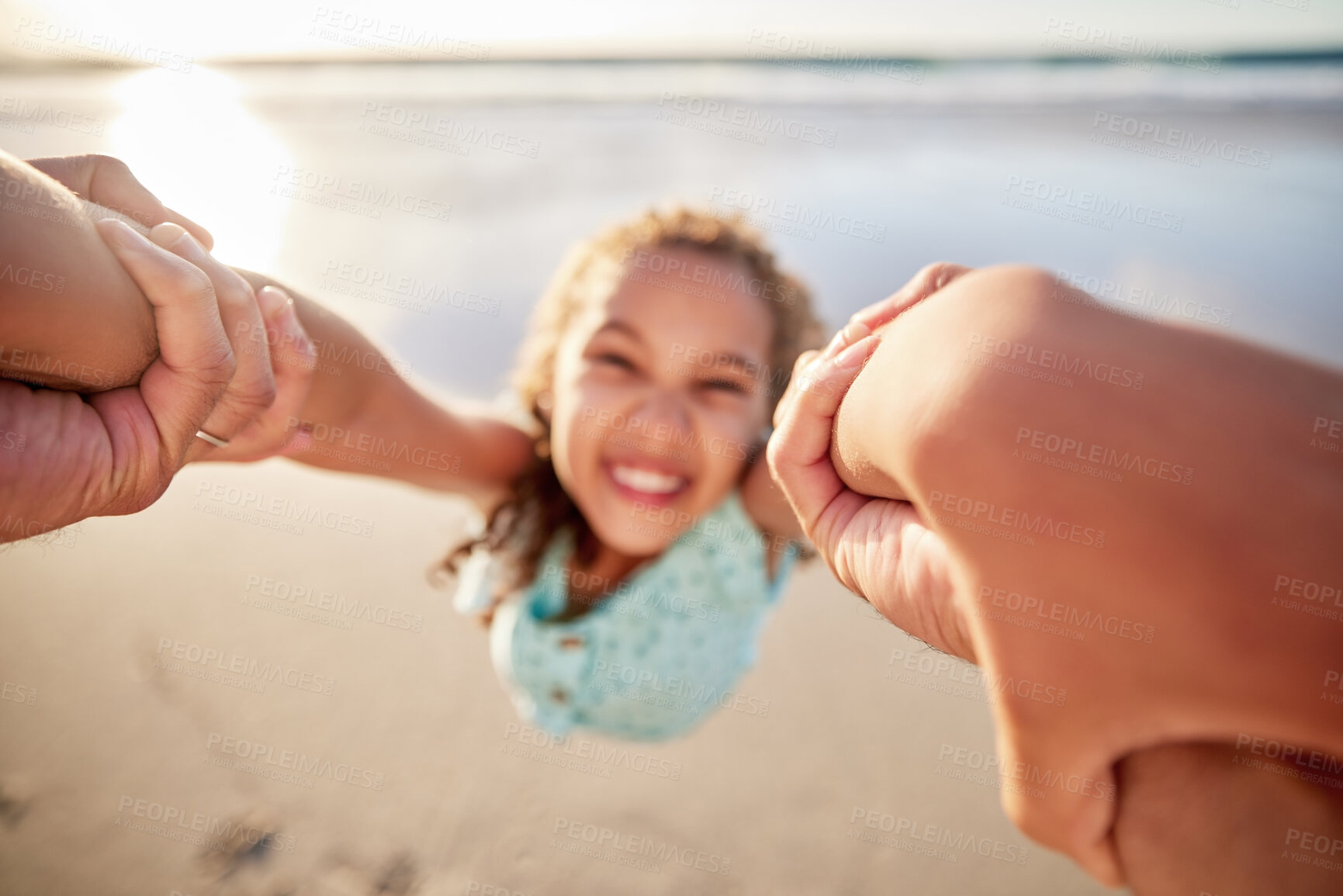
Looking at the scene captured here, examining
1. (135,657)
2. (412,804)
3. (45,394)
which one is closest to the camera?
(45,394)

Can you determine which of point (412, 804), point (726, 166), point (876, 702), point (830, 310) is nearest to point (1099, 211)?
point (830, 310)

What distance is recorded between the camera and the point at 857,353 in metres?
0.71

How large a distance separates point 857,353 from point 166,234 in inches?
33.5

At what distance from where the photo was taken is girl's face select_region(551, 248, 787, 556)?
169cm

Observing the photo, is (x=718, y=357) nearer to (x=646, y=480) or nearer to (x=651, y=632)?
(x=646, y=480)

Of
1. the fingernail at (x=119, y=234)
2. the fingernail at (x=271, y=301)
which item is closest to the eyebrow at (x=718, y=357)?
the fingernail at (x=271, y=301)

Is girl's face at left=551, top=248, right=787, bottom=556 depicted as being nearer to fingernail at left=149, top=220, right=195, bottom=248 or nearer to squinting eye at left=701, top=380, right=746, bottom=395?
squinting eye at left=701, top=380, right=746, bottom=395

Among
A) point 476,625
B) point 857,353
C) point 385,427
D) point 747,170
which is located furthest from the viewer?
point 747,170

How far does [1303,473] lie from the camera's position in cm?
45

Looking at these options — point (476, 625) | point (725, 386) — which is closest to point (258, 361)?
point (725, 386)

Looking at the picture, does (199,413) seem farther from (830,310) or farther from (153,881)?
(830,310)

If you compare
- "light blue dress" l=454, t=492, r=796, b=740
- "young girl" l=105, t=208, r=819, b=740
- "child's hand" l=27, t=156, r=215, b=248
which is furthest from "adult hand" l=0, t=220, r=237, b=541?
"light blue dress" l=454, t=492, r=796, b=740

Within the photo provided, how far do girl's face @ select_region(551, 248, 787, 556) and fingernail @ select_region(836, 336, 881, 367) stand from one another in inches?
37.8

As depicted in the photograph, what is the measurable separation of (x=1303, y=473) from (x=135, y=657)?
10.6 feet
